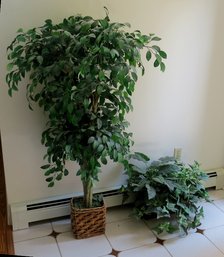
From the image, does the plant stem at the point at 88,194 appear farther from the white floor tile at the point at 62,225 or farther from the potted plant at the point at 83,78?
the white floor tile at the point at 62,225

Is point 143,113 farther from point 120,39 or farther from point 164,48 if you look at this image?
point 120,39

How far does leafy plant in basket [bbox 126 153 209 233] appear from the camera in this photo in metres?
2.11

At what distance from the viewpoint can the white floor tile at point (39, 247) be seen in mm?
1931

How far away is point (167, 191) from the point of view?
2168 millimetres

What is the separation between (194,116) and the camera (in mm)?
2408

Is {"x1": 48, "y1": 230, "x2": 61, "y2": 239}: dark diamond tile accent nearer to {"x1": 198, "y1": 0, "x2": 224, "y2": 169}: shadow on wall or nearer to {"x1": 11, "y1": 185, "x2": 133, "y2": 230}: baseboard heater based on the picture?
{"x1": 11, "y1": 185, "x2": 133, "y2": 230}: baseboard heater

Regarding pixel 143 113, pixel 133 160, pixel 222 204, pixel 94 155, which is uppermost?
pixel 143 113

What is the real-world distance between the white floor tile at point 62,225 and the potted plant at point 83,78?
0.42 metres

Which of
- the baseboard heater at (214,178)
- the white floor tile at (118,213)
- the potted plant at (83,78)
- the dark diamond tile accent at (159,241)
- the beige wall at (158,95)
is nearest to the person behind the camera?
the potted plant at (83,78)

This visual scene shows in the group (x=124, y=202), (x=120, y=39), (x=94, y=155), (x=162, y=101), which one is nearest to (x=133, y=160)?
(x=124, y=202)

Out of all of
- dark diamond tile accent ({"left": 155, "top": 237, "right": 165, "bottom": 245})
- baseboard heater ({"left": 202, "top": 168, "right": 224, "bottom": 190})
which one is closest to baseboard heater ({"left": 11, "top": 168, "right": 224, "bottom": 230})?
dark diamond tile accent ({"left": 155, "top": 237, "right": 165, "bottom": 245})

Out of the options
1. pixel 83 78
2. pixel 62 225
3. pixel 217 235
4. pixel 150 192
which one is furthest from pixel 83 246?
pixel 83 78

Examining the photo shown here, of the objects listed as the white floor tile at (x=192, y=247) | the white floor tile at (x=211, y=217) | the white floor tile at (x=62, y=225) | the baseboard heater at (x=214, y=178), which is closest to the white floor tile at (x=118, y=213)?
the white floor tile at (x=62, y=225)

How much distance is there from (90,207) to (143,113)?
71cm
